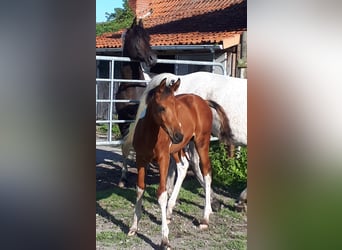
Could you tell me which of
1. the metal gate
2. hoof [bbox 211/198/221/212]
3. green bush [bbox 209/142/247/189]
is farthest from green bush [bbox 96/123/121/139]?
hoof [bbox 211/198/221/212]

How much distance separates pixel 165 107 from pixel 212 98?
265 millimetres

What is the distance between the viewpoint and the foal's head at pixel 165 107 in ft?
7.04

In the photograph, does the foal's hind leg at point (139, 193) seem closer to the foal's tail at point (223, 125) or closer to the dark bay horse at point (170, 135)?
the dark bay horse at point (170, 135)

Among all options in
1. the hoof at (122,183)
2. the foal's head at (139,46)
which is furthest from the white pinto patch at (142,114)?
the hoof at (122,183)

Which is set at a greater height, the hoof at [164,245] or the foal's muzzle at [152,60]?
the foal's muzzle at [152,60]

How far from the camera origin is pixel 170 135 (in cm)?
217

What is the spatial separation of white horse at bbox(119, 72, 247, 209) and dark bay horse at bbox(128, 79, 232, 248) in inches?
1.0

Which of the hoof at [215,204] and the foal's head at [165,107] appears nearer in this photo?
the foal's head at [165,107]

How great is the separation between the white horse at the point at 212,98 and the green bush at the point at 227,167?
7cm

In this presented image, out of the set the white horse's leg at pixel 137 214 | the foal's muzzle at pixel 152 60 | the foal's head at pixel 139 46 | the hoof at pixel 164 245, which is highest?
the foal's head at pixel 139 46
